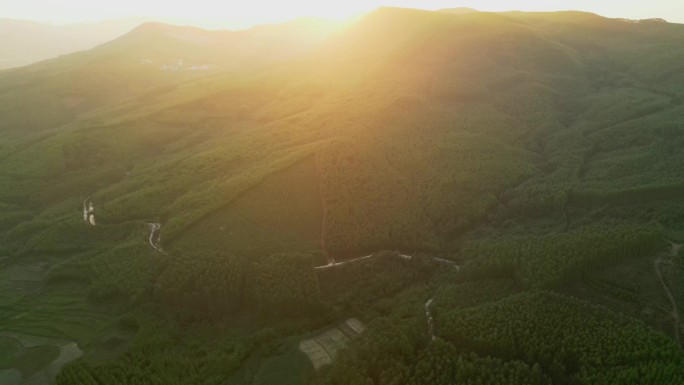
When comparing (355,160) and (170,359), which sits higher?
(355,160)

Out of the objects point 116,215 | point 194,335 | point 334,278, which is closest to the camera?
point 194,335

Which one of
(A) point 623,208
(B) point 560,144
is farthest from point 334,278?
(B) point 560,144

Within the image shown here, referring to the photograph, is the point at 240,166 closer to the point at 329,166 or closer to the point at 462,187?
the point at 329,166

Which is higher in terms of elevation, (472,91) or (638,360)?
(472,91)

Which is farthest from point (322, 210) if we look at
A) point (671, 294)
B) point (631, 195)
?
point (671, 294)

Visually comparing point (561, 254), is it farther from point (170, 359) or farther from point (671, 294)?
point (170, 359)

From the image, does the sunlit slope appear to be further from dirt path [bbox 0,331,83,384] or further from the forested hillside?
dirt path [bbox 0,331,83,384]

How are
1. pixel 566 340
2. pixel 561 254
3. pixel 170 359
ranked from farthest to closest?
pixel 561 254 → pixel 170 359 → pixel 566 340

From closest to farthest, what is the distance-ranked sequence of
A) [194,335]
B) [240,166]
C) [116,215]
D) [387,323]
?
[387,323] < [194,335] < [116,215] < [240,166]
